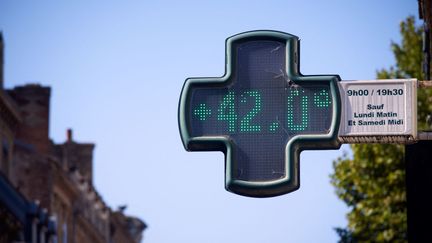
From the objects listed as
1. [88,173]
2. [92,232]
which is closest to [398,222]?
[92,232]

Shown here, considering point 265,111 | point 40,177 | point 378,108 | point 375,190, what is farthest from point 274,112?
point 40,177

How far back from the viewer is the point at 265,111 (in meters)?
11.5

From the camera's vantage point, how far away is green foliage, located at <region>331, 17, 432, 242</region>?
49062 millimetres

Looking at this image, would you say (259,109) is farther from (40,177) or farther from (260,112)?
(40,177)

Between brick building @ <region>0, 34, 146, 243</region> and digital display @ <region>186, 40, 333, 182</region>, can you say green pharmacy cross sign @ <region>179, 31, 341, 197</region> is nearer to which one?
digital display @ <region>186, 40, 333, 182</region>

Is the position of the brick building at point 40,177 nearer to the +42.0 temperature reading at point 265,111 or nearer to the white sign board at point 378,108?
the +42.0 temperature reading at point 265,111

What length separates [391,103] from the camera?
11.5m

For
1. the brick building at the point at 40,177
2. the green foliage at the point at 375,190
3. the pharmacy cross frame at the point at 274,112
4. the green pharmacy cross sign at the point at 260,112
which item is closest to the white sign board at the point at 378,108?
the pharmacy cross frame at the point at 274,112

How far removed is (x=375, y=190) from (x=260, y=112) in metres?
38.7

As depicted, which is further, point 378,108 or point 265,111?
point 265,111

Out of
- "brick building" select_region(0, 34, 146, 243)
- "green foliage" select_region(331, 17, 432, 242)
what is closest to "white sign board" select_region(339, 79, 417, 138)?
"green foliage" select_region(331, 17, 432, 242)

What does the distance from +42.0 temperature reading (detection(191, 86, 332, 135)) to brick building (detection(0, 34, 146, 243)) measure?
4042 centimetres

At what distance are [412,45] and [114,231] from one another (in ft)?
119

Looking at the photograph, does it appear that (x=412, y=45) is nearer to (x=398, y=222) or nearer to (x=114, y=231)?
(x=398, y=222)
